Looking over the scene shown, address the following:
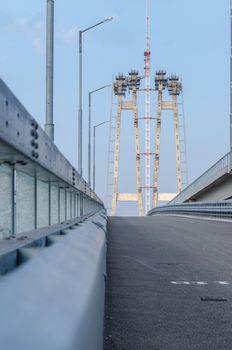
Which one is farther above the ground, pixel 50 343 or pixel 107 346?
pixel 50 343

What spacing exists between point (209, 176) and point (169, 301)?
4021cm

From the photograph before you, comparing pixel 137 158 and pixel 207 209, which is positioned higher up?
pixel 137 158

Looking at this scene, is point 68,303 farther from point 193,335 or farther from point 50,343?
point 193,335

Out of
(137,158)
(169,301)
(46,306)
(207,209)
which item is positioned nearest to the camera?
(46,306)

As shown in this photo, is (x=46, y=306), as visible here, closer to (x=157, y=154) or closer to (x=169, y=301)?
(x=169, y=301)

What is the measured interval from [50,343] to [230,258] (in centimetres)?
928

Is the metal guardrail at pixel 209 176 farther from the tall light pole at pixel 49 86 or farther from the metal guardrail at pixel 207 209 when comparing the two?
the tall light pole at pixel 49 86

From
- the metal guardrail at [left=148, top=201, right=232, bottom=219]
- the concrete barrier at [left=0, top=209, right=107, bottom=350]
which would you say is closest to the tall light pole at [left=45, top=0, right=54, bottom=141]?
the concrete barrier at [left=0, top=209, right=107, bottom=350]

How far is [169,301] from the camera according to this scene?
640 centimetres

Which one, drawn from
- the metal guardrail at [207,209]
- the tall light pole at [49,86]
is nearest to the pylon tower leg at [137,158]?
the metal guardrail at [207,209]

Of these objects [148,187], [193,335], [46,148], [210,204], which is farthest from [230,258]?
[148,187]

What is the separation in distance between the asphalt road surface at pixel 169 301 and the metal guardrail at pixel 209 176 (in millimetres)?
28501

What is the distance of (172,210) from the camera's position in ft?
168

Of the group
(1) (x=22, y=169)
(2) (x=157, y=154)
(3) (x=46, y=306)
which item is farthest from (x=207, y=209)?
(2) (x=157, y=154)
